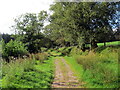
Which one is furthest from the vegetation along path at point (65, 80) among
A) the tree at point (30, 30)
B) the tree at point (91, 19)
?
the tree at point (30, 30)

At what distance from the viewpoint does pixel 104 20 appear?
1330 centimetres

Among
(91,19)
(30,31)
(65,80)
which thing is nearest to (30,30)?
(30,31)

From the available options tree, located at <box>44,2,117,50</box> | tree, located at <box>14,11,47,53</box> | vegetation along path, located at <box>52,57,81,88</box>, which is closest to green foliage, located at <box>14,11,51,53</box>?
tree, located at <box>14,11,47,53</box>

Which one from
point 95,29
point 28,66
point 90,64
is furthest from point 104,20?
point 28,66

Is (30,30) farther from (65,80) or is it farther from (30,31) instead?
(65,80)

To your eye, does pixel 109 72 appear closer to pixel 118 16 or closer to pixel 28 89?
pixel 28 89

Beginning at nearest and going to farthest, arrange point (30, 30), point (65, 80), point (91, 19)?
point (65, 80), point (91, 19), point (30, 30)

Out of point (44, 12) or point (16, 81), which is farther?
point (44, 12)

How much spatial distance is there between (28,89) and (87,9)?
964 centimetres

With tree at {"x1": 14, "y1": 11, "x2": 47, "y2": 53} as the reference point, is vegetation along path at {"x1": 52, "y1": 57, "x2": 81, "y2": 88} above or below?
below

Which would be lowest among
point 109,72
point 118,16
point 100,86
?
point 100,86

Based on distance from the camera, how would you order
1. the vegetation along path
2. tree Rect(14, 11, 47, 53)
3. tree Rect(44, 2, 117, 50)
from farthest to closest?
1. tree Rect(14, 11, 47, 53)
2. tree Rect(44, 2, 117, 50)
3. the vegetation along path

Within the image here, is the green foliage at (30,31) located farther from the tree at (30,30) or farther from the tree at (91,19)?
the tree at (91,19)

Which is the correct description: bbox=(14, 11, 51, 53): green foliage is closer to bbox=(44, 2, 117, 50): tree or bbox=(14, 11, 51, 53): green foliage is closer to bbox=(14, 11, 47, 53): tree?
bbox=(14, 11, 47, 53): tree
